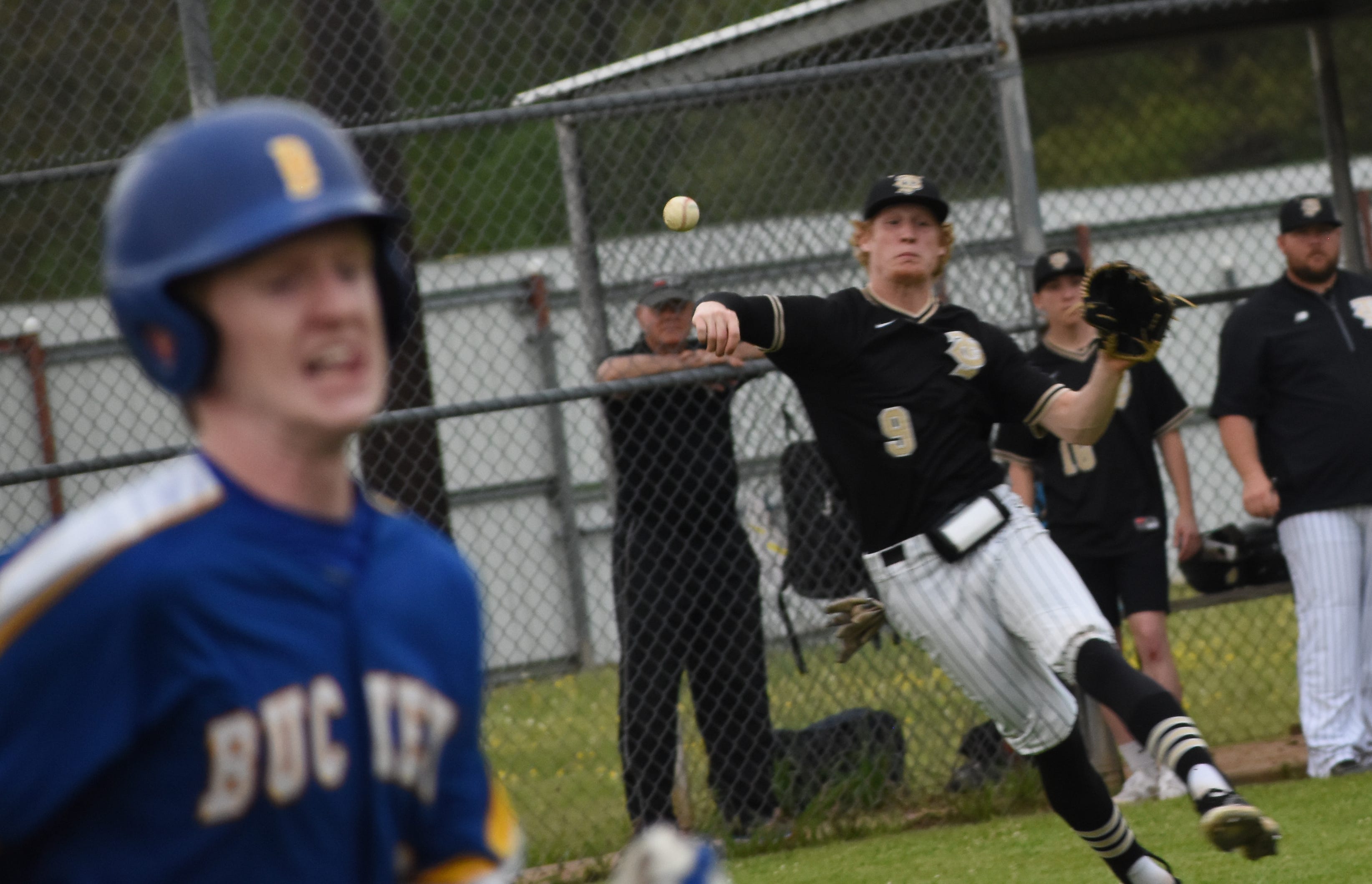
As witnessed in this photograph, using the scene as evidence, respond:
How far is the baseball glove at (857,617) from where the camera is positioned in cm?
482

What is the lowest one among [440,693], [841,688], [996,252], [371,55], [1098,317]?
[841,688]

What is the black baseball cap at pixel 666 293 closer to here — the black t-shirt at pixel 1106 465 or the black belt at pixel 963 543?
the black t-shirt at pixel 1106 465

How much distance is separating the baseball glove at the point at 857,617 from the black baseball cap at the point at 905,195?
1143 mm

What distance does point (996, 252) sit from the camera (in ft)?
24.7

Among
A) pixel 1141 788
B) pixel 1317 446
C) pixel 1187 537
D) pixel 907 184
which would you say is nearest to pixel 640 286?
pixel 1187 537

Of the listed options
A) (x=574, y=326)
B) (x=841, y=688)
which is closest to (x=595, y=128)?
(x=574, y=326)

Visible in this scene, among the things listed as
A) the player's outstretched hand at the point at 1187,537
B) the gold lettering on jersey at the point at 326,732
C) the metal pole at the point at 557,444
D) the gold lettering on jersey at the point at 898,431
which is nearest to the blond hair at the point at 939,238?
the gold lettering on jersey at the point at 898,431

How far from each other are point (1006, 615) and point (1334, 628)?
2.74m

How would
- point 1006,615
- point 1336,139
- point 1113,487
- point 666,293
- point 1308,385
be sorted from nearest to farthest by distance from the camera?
point 1006,615 < point 666,293 < point 1113,487 < point 1308,385 < point 1336,139

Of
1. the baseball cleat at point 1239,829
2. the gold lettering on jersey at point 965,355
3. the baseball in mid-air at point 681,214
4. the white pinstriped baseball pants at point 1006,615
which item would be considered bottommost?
the baseball cleat at point 1239,829

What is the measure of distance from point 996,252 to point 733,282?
4.98ft

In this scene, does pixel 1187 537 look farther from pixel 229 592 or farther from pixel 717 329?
pixel 229 592

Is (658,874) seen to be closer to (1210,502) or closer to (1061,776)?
(1061,776)

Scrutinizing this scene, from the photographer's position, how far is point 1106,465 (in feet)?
21.4
